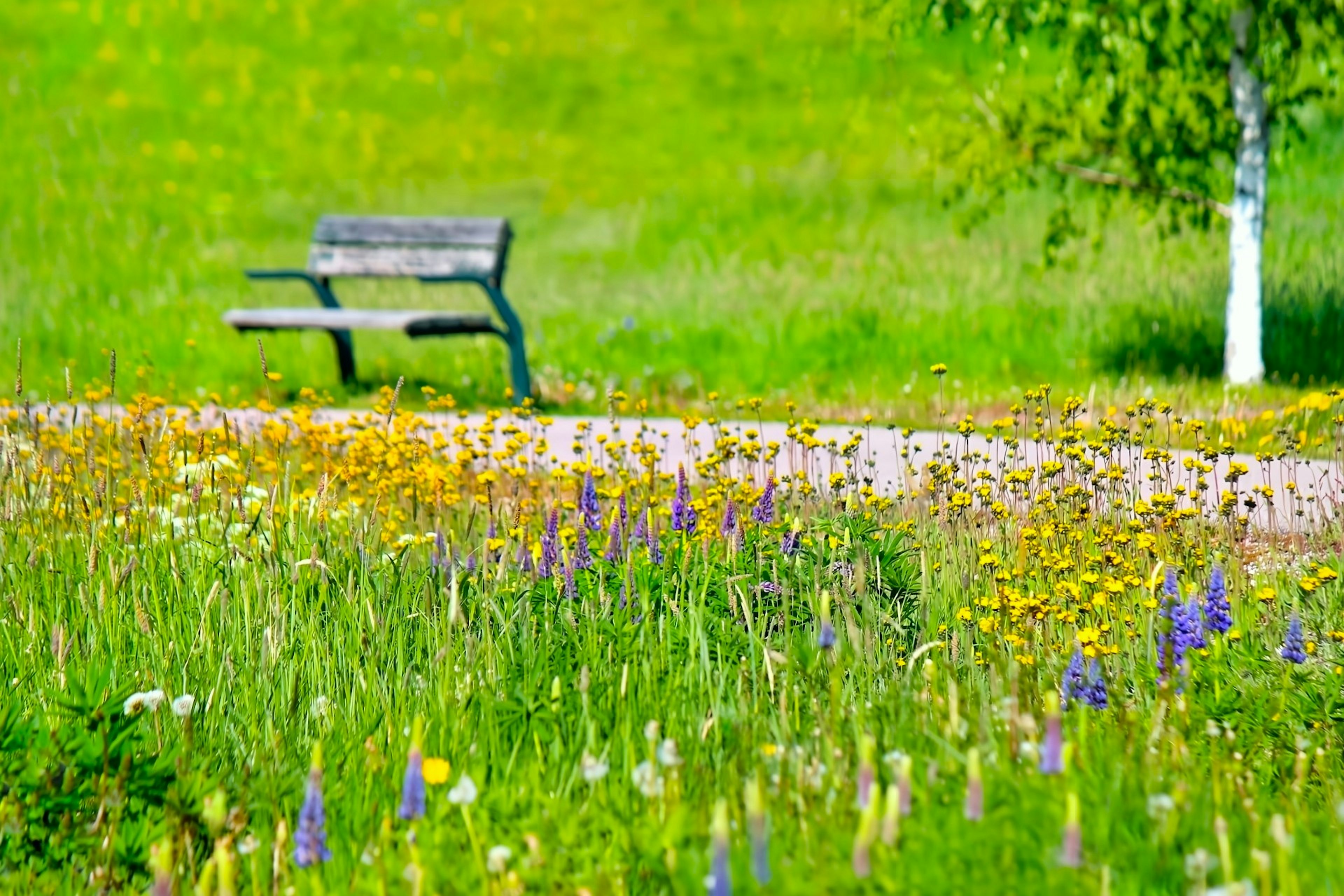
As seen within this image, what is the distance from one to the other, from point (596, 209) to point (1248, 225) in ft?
32.4

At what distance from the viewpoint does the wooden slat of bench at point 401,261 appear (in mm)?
9852

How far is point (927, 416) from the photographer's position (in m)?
8.17

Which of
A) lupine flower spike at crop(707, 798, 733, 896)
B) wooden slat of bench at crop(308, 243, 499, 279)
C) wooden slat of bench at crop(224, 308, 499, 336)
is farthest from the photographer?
wooden slat of bench at crop(308, 243, 499, 279)

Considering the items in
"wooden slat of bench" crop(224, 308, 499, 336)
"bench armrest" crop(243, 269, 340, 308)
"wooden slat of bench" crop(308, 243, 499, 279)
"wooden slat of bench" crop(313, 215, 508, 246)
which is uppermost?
"wooden slat of bench" crop(313, 215, 508, 246)

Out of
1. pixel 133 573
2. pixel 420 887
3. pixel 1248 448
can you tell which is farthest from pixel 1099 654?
pixel 1248 448

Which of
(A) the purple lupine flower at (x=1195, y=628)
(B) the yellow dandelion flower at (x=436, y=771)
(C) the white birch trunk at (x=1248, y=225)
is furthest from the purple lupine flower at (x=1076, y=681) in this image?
(C) the white birch trunk at (x=1248, y=225)

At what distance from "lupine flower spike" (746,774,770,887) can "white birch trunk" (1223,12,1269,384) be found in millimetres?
7902

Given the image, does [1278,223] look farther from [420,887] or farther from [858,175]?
[420,887]

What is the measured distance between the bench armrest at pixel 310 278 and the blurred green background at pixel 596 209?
1.85ft

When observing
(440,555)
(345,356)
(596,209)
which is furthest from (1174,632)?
(596,209)

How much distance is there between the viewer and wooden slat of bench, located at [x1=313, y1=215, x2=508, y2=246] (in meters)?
9.91

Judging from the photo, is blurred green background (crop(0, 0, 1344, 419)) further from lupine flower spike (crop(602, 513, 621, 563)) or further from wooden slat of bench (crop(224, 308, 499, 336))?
lupine flower spike (crop(602, 513, 621, 563))

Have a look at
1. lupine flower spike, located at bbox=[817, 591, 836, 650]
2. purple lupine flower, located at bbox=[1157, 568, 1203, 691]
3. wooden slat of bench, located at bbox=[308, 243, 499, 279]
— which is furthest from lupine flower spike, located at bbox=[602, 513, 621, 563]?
wooden slat of bench, located at bbox=[308, 243, 499, 279]

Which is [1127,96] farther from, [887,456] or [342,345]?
[342,345]
